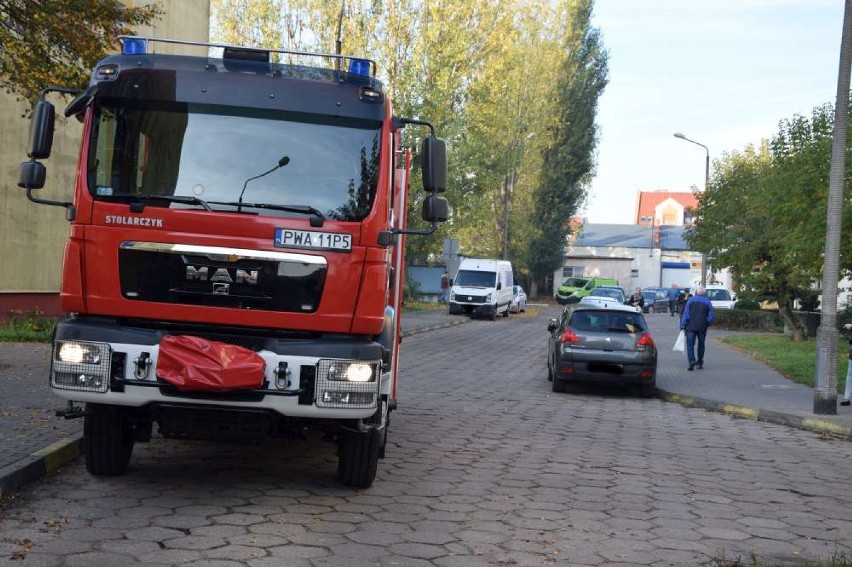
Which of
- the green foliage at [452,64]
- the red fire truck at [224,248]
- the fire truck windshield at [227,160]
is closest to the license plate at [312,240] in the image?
the red fire truck at [224,248]

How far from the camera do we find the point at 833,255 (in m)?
14.8

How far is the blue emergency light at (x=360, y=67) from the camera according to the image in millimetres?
8000

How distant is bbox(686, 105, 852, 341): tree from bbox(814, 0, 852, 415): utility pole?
9.00m

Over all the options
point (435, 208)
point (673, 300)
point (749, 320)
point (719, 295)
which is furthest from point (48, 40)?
point (673, 300)

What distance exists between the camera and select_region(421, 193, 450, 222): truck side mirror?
8.23m

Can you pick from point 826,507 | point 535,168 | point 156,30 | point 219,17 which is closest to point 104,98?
point 826,507

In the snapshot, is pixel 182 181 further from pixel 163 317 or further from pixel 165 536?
pixel 165 536

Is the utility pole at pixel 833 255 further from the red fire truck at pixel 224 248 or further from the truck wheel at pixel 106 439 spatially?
the truck wheel at pixel 106 439

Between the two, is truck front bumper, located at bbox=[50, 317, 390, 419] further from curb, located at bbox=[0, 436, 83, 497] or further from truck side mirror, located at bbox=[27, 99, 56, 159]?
truck side mirror, located at bbox=[27, 99, 56, 159]

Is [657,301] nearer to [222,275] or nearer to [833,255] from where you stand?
[833,255]

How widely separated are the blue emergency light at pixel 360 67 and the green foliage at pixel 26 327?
40.7 ft

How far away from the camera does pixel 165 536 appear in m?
6.52

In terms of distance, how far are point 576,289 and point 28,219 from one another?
144 ft

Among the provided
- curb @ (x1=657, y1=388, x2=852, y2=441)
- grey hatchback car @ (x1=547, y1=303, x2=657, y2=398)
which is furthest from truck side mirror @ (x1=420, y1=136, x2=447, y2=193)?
grey hatchback car @ (x1=547, y1=303, x2=657, y2=398)
